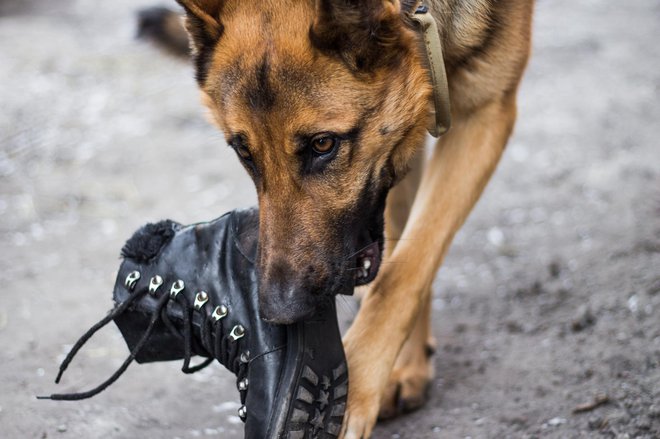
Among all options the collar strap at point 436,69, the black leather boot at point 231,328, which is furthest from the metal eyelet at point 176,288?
the collar strap at point 436,69

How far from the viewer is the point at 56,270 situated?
4102 millimetres

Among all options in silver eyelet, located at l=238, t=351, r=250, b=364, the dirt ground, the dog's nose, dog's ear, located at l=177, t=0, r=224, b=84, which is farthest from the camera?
the dirt ground

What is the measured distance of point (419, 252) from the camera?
9.04 ft

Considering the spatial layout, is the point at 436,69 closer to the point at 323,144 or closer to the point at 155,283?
the point at 323,144

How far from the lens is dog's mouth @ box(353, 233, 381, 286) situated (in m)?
2.51

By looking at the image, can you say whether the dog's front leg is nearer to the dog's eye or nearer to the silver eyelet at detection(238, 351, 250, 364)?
the silver eyelet at detection(238, 351, 250, 364)

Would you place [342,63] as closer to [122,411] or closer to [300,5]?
[300,5]

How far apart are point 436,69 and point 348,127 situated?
39cm

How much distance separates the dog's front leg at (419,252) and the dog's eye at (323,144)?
580mm

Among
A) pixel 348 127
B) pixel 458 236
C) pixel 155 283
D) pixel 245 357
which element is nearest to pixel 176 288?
pixel 155 283

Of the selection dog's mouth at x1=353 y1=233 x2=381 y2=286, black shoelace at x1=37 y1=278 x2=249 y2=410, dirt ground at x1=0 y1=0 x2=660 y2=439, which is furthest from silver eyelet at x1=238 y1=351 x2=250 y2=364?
dirt ground at x1=0 y1=0 x2=660 y2=439

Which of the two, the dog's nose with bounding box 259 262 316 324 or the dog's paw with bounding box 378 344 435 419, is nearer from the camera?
the dog's nose with bounding box 259 262 316 324

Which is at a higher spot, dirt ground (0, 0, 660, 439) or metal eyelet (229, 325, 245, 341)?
metal eyelet (229, 325, 245, 341)

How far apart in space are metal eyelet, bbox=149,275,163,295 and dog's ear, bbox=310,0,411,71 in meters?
0.82
